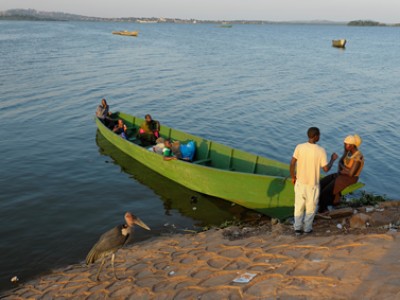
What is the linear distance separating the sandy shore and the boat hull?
173cm

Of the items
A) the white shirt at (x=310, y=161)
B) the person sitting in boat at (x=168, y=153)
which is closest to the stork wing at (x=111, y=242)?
the white shirt at (x=310, y=161)

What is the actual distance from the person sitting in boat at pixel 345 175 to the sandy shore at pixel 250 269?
759mm

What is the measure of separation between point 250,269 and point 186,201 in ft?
21.7

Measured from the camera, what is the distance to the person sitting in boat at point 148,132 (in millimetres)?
15875

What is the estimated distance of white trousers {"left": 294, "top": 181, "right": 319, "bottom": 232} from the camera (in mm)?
7293

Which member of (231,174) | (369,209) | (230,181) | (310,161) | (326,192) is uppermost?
(310,161)

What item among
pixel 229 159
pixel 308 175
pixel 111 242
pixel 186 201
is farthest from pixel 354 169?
pixel 186 201

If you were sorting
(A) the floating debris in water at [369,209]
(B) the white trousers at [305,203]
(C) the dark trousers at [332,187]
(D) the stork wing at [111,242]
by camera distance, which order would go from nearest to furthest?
1. (D) the stork wing at [111,242]
2. (B) the white trousers at [305,203]
3. (C) the dark trousers at [332,187]
4. (A) the floating debris in water at [369,209]

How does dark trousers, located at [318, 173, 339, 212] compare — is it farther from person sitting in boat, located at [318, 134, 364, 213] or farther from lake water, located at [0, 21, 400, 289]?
lake water, located at [0, 21, 400, 289]

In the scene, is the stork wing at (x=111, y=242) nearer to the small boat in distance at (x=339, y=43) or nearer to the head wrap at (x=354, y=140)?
the head wrap at (x=354, y=140)

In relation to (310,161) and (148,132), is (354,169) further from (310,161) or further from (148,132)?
(148,132)

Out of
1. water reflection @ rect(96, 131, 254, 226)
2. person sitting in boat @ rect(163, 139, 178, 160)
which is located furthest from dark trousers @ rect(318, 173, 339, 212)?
person sitting in boat @ rect(163, 139, 178, 160)

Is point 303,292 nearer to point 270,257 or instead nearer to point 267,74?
point 270,257

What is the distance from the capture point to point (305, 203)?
7.48m
